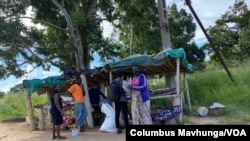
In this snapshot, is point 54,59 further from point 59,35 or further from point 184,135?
point 184,135

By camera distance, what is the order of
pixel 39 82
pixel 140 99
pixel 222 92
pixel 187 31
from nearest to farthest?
pixel 140 99, pixel 39 82, pixel 222 92, pixel 187 31

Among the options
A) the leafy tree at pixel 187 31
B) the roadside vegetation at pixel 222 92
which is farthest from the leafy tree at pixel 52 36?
the leafy tree at pixel 187 31

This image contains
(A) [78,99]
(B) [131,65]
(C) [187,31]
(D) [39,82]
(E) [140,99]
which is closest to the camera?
(E) [140,99]

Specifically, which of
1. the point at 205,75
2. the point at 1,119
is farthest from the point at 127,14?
the point at 1,119

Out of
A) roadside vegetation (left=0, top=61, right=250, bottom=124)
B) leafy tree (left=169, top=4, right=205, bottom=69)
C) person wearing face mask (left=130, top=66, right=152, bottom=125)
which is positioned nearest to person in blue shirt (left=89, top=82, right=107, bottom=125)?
person wearing face mask (left=130, top=66, right=152, bottom=125)

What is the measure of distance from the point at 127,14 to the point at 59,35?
3.33 meters

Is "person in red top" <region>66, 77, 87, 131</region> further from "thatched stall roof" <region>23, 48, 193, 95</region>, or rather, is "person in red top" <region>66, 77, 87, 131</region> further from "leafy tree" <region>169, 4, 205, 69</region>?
"leafy tree" <region>169, 4, 205, 69</region>

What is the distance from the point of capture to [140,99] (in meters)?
9.20

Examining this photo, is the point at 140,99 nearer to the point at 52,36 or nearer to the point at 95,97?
the point at 95,97

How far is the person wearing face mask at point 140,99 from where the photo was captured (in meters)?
8.97

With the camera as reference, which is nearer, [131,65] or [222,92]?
[131,65]

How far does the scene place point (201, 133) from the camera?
3.59m

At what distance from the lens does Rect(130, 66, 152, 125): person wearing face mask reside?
8.97m

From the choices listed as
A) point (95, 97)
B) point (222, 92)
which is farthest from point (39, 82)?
point (222, 92)
